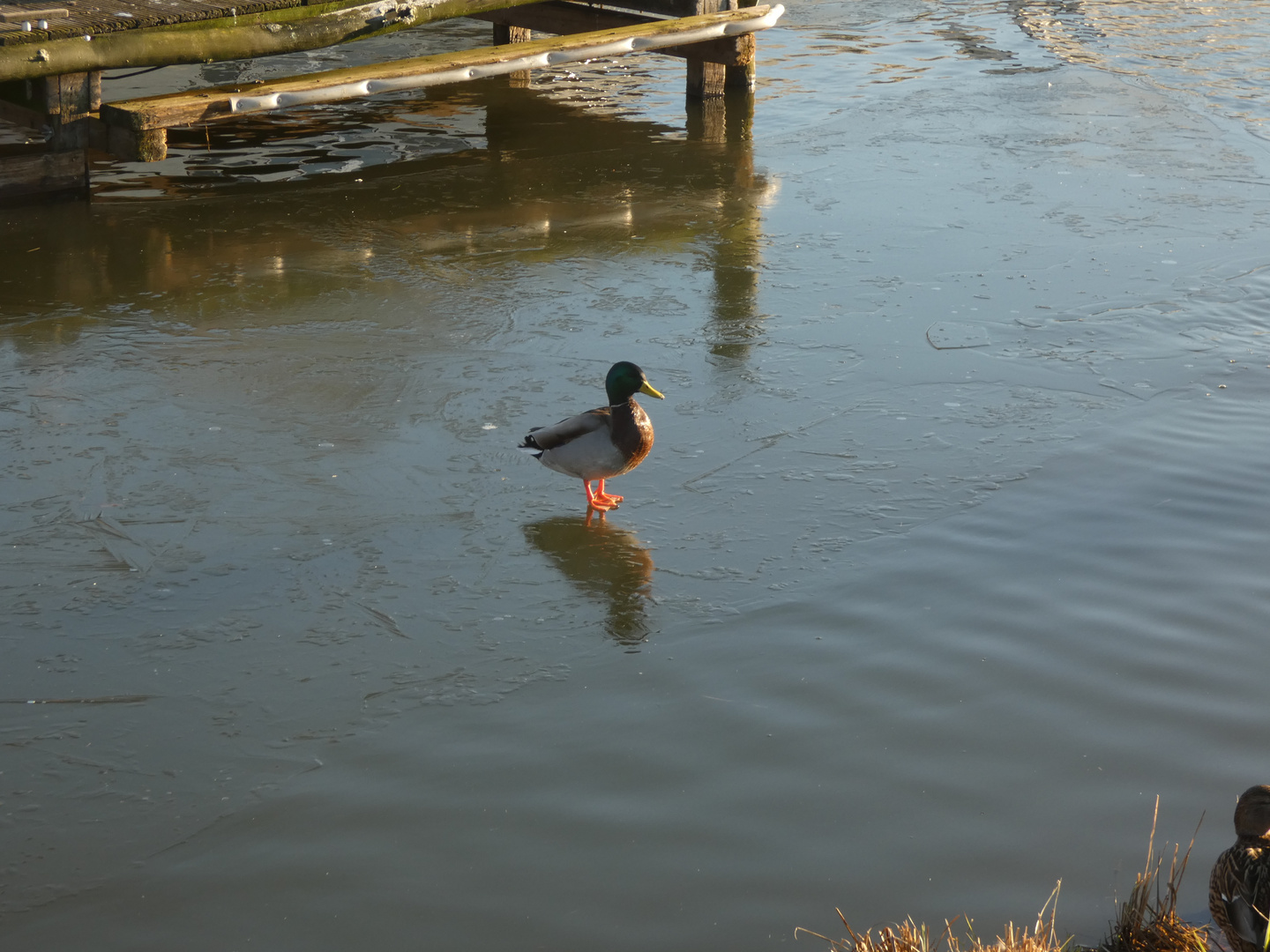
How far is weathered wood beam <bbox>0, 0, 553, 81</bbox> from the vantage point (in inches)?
280

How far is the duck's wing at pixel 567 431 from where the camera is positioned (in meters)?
4.45

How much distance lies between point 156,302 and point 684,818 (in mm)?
4564

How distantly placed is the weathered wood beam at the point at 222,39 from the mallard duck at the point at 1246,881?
22.8 ft

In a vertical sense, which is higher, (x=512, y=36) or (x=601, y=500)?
(x=512, y=36)

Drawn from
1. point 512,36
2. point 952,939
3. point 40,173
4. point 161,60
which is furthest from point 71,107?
point 952,939

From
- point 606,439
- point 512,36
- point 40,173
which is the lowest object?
point 606,439

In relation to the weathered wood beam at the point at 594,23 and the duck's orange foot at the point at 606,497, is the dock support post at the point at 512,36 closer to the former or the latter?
the weathered wood beam at the point at 594,23

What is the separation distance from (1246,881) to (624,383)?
2.65 meters

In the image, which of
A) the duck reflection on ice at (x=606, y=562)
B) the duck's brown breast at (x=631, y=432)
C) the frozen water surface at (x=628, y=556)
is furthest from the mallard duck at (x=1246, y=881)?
the duck's brown breast at (x=631, y=432)

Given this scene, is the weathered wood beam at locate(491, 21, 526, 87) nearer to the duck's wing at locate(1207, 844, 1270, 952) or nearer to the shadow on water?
the shadow on water

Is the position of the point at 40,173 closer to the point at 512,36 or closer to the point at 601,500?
the point at 601,500

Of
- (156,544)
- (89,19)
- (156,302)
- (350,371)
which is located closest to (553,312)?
(350,371)

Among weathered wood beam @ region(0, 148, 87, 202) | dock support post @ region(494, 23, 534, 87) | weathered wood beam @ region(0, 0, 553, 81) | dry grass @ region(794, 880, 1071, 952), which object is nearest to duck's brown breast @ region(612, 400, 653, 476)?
dry grass @ region(794, 880, 1071, 952)

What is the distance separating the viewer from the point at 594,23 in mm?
10828
